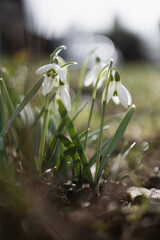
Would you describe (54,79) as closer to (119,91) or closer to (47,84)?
(47,84)

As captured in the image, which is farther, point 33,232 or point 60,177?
point 60,177

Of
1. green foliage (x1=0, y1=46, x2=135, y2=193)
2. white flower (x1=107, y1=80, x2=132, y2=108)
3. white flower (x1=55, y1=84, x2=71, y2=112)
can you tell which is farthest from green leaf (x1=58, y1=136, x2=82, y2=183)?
white flower (x1=107, y1=80, x2=132, y2=108)

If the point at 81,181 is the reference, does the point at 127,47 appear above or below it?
below

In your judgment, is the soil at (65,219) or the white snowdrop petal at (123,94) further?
the white snowdrop petal at (123,94)

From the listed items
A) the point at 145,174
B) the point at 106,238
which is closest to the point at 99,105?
the point at 145,174

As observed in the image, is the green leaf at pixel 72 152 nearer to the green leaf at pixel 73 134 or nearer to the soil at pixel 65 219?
the green leaf at pixel 73 134

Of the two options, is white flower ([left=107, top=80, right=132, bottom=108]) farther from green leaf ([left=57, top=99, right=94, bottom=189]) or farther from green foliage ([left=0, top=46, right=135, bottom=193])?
green leaf ([left=57, top=99, right=94, bottom=189])

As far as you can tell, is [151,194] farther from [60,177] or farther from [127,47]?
[127,47]

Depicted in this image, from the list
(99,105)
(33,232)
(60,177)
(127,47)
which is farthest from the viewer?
(127,47)

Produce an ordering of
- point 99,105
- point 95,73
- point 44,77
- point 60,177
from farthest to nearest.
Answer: point 99,105 → point 95,73 → point 60,177 → point 44,77

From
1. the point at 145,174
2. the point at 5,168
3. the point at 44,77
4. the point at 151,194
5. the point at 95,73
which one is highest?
the point at 44,77

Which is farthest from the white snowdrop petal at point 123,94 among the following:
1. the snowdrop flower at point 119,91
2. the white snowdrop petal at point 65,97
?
the white snowdrop petal at point 65,97
